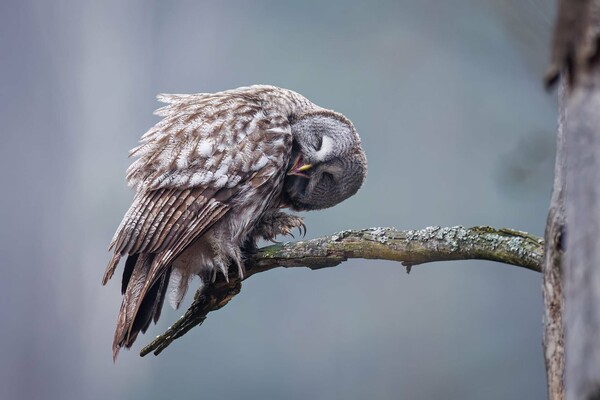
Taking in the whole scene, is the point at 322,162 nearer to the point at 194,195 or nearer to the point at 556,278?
the point at 194,195

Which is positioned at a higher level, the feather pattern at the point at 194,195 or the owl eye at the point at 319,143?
the owl eye at the point at 319,143

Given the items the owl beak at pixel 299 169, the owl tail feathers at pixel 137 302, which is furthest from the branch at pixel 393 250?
the owl beak at pixel 299 169

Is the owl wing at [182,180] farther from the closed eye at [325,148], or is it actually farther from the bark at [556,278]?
the bark at [556,278]

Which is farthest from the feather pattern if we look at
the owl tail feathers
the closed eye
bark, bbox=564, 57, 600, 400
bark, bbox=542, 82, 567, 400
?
bark, bbox=564, 57, 600, 400

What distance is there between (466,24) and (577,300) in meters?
2.92

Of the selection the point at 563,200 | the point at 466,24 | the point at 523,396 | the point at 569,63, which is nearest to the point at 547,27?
the point at 563,200

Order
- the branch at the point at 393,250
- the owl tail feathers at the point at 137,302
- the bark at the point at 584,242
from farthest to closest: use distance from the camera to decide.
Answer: the owl tail feathers at the point at 137,302 < the branch at the point at 393,250 < the bark at the point at 584,242

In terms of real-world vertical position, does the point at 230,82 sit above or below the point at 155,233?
above

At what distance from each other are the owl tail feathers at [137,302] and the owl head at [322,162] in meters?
0.53

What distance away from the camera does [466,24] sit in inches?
137

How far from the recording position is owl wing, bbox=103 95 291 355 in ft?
7.29

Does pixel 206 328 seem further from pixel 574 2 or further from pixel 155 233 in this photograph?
pixel 574 2

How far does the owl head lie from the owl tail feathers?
0.53 m

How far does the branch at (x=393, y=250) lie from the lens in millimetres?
1577
